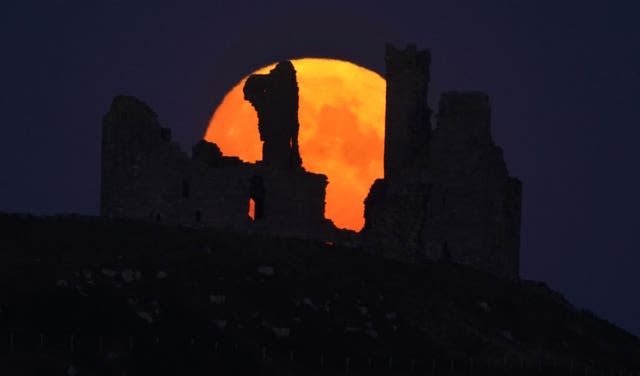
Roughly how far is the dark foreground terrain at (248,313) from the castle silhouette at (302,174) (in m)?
6.89

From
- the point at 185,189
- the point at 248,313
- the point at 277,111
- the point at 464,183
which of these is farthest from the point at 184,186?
the point at 248,313

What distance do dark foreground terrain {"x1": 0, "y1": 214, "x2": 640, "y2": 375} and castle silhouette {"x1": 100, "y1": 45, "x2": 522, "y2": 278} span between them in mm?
6893

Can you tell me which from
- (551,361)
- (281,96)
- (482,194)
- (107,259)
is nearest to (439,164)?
(482,194)

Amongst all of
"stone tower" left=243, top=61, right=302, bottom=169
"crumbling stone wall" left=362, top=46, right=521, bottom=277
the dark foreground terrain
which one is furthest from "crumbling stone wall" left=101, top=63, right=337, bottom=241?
the dark foreground terrain

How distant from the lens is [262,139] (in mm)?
57312

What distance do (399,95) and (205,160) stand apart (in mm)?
9120

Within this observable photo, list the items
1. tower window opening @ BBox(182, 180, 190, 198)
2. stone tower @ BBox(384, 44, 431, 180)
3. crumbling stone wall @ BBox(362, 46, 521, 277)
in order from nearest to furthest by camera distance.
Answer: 1. tower window opening @ BBox(182, 180, 190, 198)
2. crumbling stone wall @ BBox(362, 46, 521, 277)
3. stone tower @ BBox(384, 44, 431, 180)

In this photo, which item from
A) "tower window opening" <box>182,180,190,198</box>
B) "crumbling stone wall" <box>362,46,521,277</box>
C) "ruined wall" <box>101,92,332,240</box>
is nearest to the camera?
"ruined wall" <box>101,92,332,240</box>

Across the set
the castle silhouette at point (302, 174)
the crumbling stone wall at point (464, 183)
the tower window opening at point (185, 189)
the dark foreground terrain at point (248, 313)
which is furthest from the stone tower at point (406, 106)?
the dark foreground terrain at point (248, 313)

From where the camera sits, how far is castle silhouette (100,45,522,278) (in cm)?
5406

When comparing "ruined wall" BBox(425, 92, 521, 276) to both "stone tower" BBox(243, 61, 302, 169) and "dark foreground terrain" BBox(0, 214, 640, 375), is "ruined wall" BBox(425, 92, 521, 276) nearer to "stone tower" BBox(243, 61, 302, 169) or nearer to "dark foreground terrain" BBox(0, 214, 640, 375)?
"stone tower" BBox(243, 61, 302, 169)

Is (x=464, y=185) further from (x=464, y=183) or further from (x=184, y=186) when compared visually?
(x=184, y=186)

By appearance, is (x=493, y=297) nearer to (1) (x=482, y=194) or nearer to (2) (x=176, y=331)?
(1) (x=482, y=194)

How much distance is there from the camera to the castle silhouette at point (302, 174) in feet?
177
